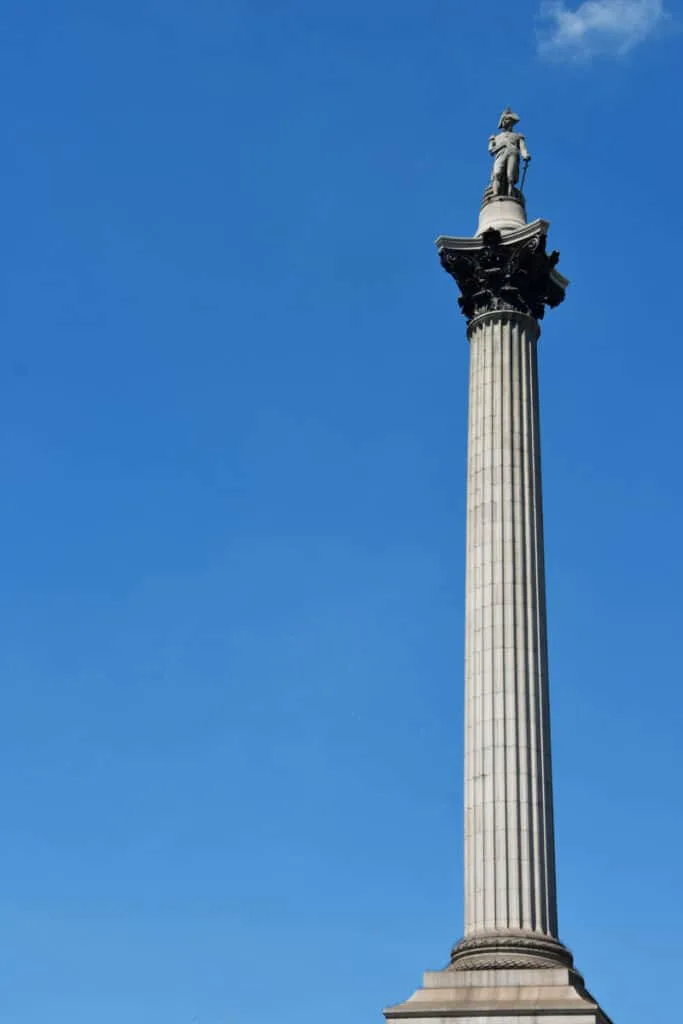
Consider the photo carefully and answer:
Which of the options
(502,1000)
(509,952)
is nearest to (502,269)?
(509,952)

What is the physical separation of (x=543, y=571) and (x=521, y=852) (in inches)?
317

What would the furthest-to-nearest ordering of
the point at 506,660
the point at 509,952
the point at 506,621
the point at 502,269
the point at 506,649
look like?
1. the point at 502,269
2. the point at 506,621
3. the point at 506,649
4. the point at 506,660
5. the point at 509,952

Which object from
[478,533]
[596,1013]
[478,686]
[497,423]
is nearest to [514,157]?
[497,423]

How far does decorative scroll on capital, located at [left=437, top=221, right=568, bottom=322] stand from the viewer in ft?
147

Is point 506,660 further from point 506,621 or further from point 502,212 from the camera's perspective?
point 502,212

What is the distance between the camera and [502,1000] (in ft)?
115

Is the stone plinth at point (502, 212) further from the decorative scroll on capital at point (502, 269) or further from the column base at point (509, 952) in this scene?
the column base at point (509, 952)

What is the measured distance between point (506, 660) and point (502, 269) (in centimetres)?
1208

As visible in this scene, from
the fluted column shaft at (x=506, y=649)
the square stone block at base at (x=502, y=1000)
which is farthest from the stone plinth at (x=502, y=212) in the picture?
the square stone block at base at (x=502, y=1000)

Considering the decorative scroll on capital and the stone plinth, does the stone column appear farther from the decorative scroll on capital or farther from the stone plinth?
the stone plinth

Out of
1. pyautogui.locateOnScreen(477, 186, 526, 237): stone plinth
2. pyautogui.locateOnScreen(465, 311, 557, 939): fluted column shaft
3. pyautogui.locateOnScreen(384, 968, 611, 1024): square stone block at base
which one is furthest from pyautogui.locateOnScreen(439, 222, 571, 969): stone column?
pyautogui.locateOnScreen(477, 186, 526, 237): stone plinth

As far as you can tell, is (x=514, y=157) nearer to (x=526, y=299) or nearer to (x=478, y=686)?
(x=526, y=299)

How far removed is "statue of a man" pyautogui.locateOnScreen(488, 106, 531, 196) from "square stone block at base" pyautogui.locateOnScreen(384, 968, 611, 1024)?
23.7 m

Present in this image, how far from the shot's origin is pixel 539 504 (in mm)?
42469
